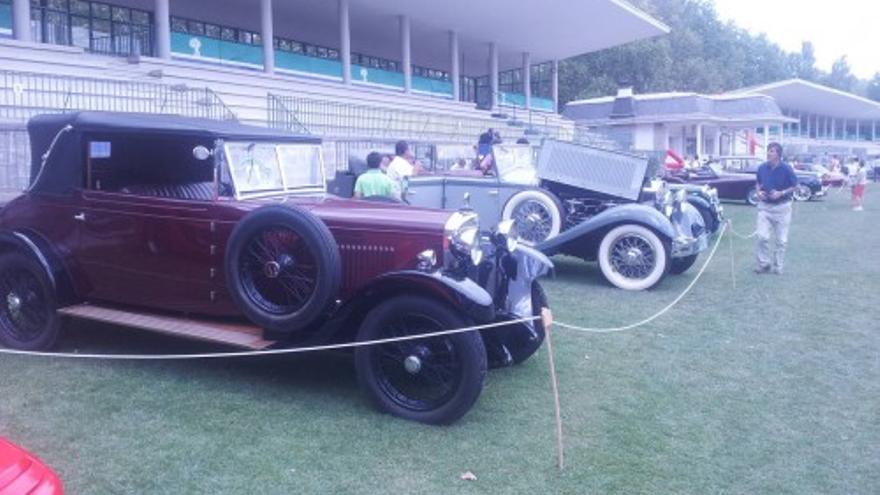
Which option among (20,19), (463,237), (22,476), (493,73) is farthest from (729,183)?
(22,476)

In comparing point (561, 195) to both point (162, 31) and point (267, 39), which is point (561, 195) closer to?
point (162, 31)

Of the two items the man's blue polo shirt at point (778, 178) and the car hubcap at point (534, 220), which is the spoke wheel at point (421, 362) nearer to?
the car hubcap at point (534, 220)

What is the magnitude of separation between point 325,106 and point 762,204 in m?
11.5

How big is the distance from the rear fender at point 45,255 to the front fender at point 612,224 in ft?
17.9

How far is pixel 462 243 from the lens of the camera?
4973 mm

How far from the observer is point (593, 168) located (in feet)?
34.1

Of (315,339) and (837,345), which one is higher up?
(315,339)

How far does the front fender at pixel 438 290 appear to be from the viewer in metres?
4.51

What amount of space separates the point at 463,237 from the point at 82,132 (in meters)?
3.08

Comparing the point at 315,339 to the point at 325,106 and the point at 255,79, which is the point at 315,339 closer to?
the point at 325,106

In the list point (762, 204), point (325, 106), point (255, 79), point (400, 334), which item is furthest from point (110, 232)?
point (255, 79)

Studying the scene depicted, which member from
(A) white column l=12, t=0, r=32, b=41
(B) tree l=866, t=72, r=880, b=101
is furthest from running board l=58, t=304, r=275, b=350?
(B) tree l=866, t=72, r=880, b=101

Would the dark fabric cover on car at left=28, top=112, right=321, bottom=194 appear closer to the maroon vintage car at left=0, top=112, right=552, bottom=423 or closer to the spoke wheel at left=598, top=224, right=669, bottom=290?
the maroon vintage car at left=0, top=112, right=552, bottom=423

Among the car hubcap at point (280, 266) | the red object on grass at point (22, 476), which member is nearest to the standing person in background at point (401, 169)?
the car hubcap at point (280, 266)
